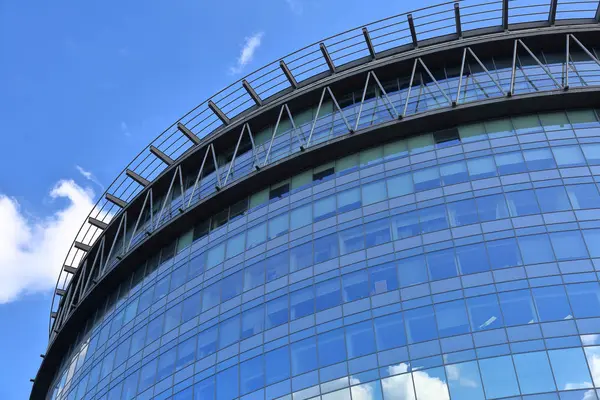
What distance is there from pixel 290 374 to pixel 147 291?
47.3 feet

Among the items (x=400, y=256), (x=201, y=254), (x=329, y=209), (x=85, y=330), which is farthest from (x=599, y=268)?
(x=85, y=330)

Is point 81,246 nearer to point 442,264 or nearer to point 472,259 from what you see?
point 442,264

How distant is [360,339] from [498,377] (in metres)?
6.38

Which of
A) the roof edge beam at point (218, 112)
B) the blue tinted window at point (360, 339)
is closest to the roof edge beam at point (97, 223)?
the roof edge beam at point (218, 112)

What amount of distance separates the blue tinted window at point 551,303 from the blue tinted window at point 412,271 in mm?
4958

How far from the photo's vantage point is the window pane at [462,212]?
36.8 meters

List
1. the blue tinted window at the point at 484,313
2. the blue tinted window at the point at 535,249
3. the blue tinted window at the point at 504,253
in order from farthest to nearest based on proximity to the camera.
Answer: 1. the blue tinted window at the point at 504,253
2. the blue tinted window at the point at 535,249
3. the blue tinted window at the point at 484,313

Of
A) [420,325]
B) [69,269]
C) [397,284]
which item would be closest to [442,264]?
[397,284]

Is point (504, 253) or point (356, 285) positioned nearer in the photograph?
point (504, 253)

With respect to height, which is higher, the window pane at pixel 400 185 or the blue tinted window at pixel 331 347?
the window pane at pixel 400 185

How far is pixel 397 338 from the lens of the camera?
33.8 metres

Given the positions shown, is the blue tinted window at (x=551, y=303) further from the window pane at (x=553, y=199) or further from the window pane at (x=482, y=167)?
the window pane at (x=482, y=167)


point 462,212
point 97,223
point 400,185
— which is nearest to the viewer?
point 462,212

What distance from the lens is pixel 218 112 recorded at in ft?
166
